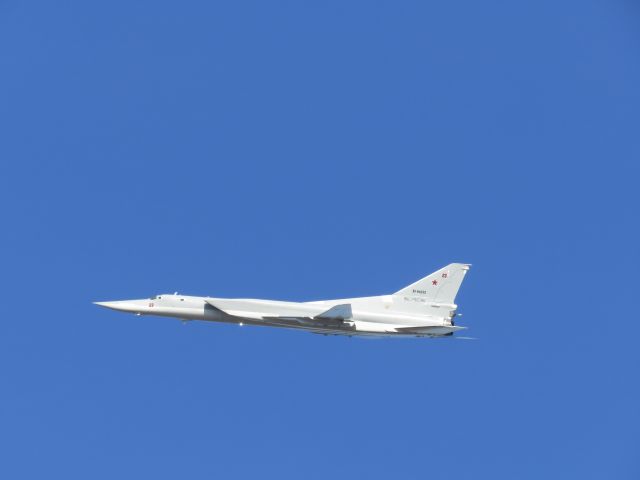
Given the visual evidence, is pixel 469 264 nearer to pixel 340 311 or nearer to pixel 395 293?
pixel 395 293

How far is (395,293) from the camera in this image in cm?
4338

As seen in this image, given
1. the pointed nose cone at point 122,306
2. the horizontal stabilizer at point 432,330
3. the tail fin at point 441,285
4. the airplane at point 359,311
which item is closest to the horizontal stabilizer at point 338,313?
the airplane at point 359,311

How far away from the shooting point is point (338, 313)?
41250 millimetres

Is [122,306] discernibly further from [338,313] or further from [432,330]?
[432,330]

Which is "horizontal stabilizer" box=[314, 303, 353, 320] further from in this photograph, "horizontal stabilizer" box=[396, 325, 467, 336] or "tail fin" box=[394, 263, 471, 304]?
"tail fin" box=[394, 263, 471, 304]

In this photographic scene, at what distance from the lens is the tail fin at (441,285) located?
42906mm

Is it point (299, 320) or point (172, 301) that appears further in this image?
point (172, 301)

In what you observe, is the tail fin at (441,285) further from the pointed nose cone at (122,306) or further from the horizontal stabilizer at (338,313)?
the pointed nose cone at (122,306)

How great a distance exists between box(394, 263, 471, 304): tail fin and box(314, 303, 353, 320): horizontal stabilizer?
340 cm

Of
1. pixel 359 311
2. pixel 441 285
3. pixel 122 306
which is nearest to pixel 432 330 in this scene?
pixel 441 285

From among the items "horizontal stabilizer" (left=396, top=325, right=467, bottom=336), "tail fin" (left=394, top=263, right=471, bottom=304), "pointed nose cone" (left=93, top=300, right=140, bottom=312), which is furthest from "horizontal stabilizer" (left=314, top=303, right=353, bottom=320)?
"pointed nose cone" (left=93, top=300, right=140, bottom=312)

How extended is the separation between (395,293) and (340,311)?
3.67 meters

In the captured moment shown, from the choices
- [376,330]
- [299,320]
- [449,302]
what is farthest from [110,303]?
[449,302]

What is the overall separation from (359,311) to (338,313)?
159 cm
